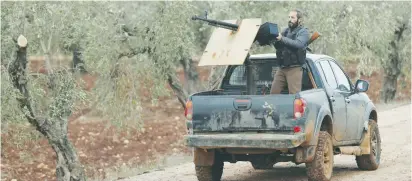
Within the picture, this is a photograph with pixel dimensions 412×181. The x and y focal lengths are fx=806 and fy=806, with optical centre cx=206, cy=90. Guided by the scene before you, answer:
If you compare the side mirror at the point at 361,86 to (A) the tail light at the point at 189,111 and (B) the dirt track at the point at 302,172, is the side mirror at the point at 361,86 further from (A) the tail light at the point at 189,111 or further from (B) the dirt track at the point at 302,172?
(A) the tail light at the point at 189,111

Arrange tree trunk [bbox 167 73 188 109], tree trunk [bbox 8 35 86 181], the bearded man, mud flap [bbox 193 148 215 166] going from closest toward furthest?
mud flap [bbox 193 148 215 166] → the bearded man → tree trunk [bbox 8 35 86 181] → tree trunk [bbox 167 73 188 109]

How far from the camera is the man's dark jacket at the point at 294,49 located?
11.4m

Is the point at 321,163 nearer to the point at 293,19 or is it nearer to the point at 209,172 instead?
the point at 209,172

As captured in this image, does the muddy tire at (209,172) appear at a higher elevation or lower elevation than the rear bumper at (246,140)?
lower

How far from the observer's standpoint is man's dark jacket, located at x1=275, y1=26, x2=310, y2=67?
1135 cm

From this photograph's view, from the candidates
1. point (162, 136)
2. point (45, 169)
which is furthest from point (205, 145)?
point (162, 136)

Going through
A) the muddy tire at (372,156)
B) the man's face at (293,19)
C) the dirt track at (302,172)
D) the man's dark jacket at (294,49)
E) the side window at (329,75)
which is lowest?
the dirt track at (302,172)

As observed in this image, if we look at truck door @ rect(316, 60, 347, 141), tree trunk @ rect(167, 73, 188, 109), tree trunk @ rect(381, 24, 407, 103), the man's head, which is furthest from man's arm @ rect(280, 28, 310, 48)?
tree trunk @ rect(381, 24, 407, 103)

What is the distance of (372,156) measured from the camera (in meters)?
13.0

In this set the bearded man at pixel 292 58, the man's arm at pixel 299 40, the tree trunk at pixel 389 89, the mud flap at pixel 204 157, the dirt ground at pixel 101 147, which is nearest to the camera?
the man's arm at pixel 299 40

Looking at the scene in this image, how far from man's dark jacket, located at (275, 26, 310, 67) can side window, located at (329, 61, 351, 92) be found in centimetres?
107

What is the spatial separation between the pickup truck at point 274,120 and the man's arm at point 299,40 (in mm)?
411

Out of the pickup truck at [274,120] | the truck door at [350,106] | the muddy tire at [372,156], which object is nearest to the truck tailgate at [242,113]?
the pickup truck at [274,120]

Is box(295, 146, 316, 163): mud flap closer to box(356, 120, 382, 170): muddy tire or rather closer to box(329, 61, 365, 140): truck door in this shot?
box(329, 61, 365, 140): truck door
